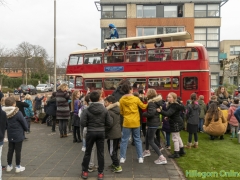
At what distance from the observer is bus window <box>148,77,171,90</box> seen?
14.9m

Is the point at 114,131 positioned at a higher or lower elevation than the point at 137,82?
lower

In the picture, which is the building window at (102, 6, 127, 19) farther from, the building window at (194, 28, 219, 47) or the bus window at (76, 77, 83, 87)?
the bus window at (76, 77, 83, 87)

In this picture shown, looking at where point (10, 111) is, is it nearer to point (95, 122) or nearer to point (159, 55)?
point (95, 122)

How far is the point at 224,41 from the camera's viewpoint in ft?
180

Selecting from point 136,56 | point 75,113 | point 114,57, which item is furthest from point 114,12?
point 75,113

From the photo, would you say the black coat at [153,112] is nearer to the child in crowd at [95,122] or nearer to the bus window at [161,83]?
the child in crowd at [95,122]

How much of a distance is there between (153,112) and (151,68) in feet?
29.5

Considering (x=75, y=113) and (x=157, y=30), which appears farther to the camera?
(x=157, y=30)

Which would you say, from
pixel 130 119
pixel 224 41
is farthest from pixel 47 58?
pixel 130 119

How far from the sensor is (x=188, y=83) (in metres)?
14.5

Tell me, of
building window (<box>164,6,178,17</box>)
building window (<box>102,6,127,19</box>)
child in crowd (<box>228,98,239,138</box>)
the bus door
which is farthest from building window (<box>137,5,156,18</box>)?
child in crowd (<box>228,98,239,138</box>)

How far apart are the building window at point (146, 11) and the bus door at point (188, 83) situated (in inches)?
840

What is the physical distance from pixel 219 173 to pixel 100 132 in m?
2.89

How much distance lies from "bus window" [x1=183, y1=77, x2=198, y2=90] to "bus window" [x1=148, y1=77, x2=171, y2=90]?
917mm
